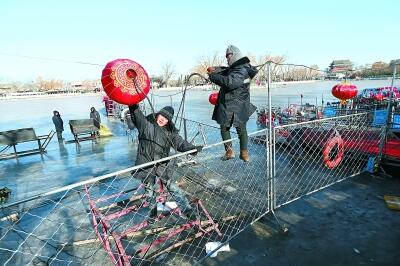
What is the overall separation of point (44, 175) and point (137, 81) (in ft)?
22.0

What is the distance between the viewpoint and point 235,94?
4.29m

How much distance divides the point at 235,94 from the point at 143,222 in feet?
7.98

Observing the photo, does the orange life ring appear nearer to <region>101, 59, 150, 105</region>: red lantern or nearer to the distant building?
the distant building

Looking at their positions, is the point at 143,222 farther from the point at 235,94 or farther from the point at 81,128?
the point at 81,128

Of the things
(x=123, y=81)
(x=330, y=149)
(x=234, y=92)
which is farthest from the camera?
(x=330, y=149)

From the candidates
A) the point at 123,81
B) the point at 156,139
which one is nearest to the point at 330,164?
the point at 156,139

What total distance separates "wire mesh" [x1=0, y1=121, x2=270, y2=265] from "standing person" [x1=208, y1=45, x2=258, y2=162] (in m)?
0.87

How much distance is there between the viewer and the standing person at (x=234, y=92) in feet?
13.1

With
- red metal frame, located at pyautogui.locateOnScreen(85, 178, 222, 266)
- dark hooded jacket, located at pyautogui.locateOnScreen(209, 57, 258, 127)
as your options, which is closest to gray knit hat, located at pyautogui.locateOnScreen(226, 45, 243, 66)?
dark hooded jacket, located at pyautogui.locateOnScreen(209, 57, 258, 127)

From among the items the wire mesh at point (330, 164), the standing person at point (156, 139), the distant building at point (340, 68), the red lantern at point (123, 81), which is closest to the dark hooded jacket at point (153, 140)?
the standing person at point (156, 139)

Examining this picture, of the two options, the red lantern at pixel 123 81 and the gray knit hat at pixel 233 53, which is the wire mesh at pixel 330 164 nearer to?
the gray knit hat at pixel 233 53

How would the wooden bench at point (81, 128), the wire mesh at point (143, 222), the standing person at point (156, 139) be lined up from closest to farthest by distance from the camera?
the wire mesh at point (143, 222) < the standing person at point (156, 139) < the wooden bench at point (81, 128)

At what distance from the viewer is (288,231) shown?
4461 millimetres

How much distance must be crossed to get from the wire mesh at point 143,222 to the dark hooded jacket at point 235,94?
87 centimetres
